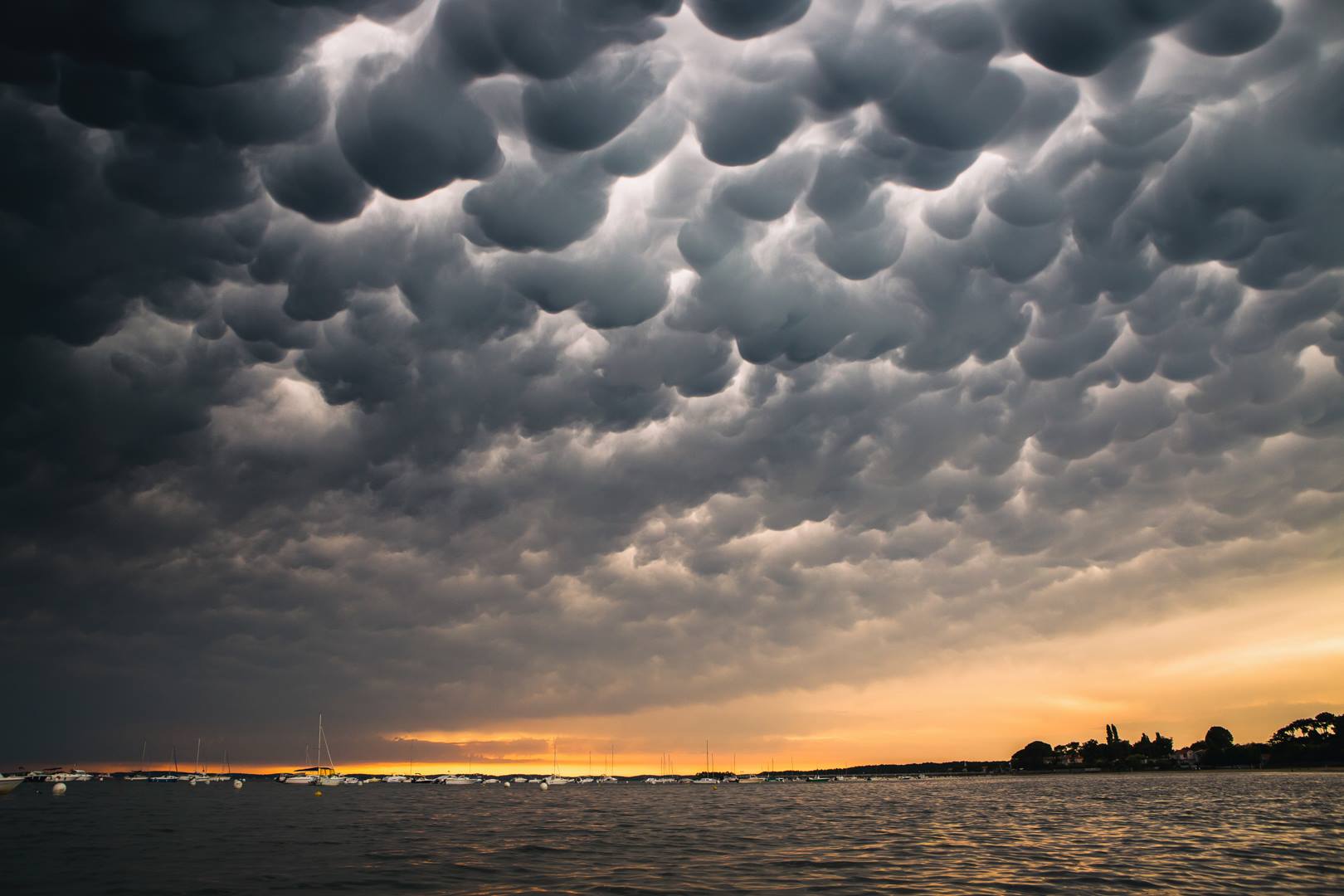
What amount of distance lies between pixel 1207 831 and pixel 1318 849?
1407 centimetres

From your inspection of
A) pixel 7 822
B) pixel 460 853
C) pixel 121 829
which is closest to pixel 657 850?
pixel 460 853

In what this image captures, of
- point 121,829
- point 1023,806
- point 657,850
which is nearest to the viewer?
point 657,850

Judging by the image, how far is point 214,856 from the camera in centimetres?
4469

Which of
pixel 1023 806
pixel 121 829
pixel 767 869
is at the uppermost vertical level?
pixel 767 869

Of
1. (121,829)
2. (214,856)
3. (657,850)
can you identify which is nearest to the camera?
(214,856)

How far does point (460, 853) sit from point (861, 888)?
82.1 feet

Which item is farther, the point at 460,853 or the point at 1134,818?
the point at 1134,818

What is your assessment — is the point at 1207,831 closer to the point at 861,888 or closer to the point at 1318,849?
the point at 1318,849

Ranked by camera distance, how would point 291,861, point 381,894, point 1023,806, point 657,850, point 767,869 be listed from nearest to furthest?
point 381,894 < point 767,869 < point 291,861 < point 657,850 < point 1023,806

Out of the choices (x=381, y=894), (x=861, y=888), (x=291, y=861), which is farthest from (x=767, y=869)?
(x=291, y=861)

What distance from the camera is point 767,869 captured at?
37375mm

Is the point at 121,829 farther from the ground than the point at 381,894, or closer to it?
closer to it

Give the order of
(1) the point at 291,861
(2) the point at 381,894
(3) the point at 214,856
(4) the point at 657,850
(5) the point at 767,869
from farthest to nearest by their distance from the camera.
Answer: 1. (4) the point at 657,850
2. (3) the point at 214,856
3. (1) the point at 291,861
4. (5) the point at 767,869
5. (2) the point at 381,894

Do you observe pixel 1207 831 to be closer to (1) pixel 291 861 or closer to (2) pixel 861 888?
(2) pixel 861 888
